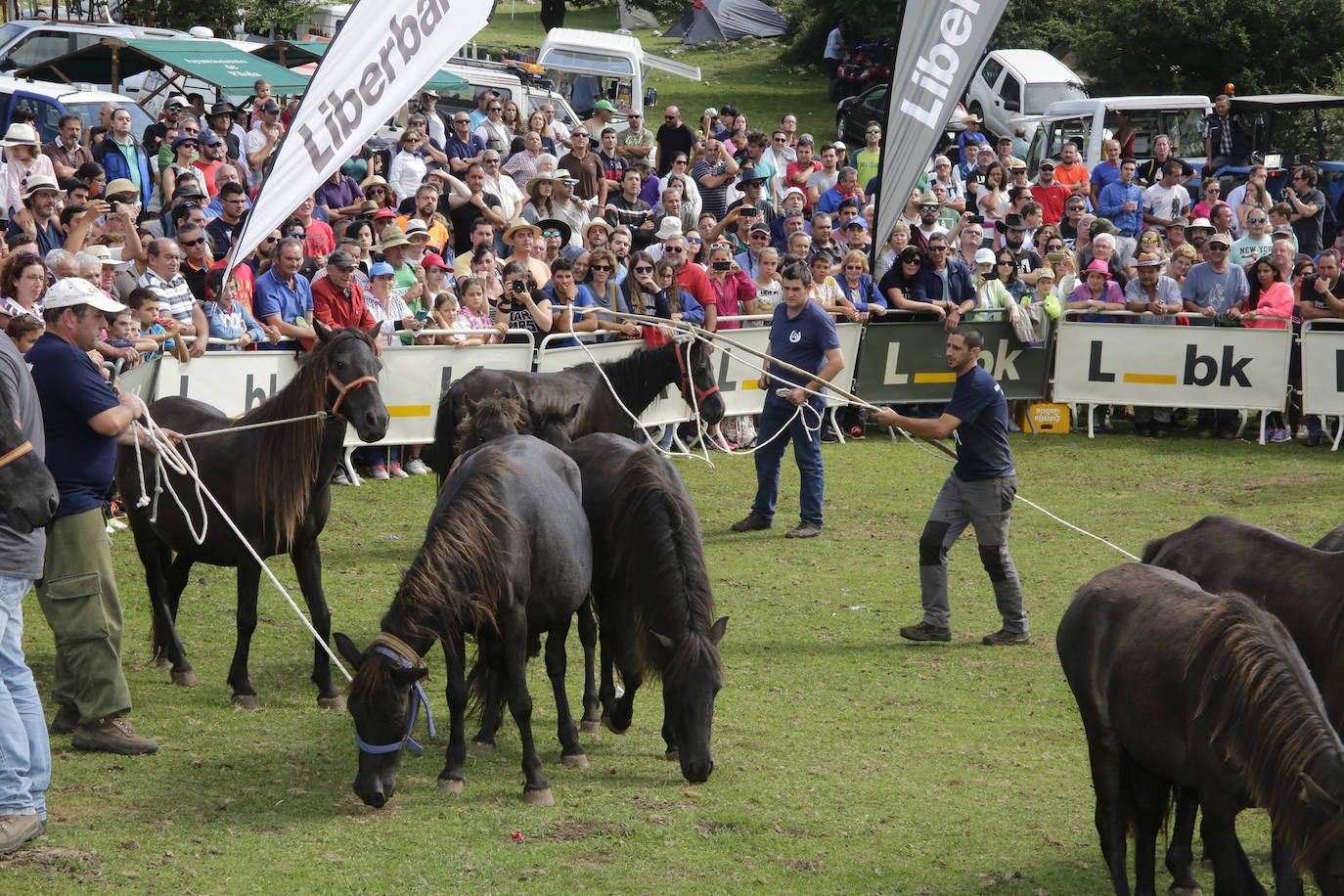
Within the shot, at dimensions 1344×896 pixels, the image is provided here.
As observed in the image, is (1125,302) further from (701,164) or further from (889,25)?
(889,25)

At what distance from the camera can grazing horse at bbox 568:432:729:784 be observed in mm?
6875

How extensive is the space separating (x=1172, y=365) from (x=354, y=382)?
A: 11315 millimetres

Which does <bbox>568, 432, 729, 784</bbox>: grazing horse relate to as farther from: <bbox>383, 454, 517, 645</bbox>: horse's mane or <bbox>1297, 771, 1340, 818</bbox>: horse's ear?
<bbox>1297, 771, 1340, 818</bbox>: horse's ear

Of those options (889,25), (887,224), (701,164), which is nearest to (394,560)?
(887,224)

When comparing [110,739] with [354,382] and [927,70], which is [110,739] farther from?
[927,70]

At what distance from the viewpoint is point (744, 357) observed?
15344 mm

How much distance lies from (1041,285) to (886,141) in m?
3.69

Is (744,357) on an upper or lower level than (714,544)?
upper

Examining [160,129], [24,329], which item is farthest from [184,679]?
[160,129]

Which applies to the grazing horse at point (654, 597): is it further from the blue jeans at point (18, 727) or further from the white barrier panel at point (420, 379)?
the white barrier panel at point (420, 379)

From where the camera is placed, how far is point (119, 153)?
1602cm

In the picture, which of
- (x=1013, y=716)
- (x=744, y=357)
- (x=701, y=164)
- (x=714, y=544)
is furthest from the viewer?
(x=701, y=164)

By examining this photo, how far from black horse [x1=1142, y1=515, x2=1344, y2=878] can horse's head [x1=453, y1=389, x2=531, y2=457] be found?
3581mm

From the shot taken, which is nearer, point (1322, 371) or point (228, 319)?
point (228, 319)
